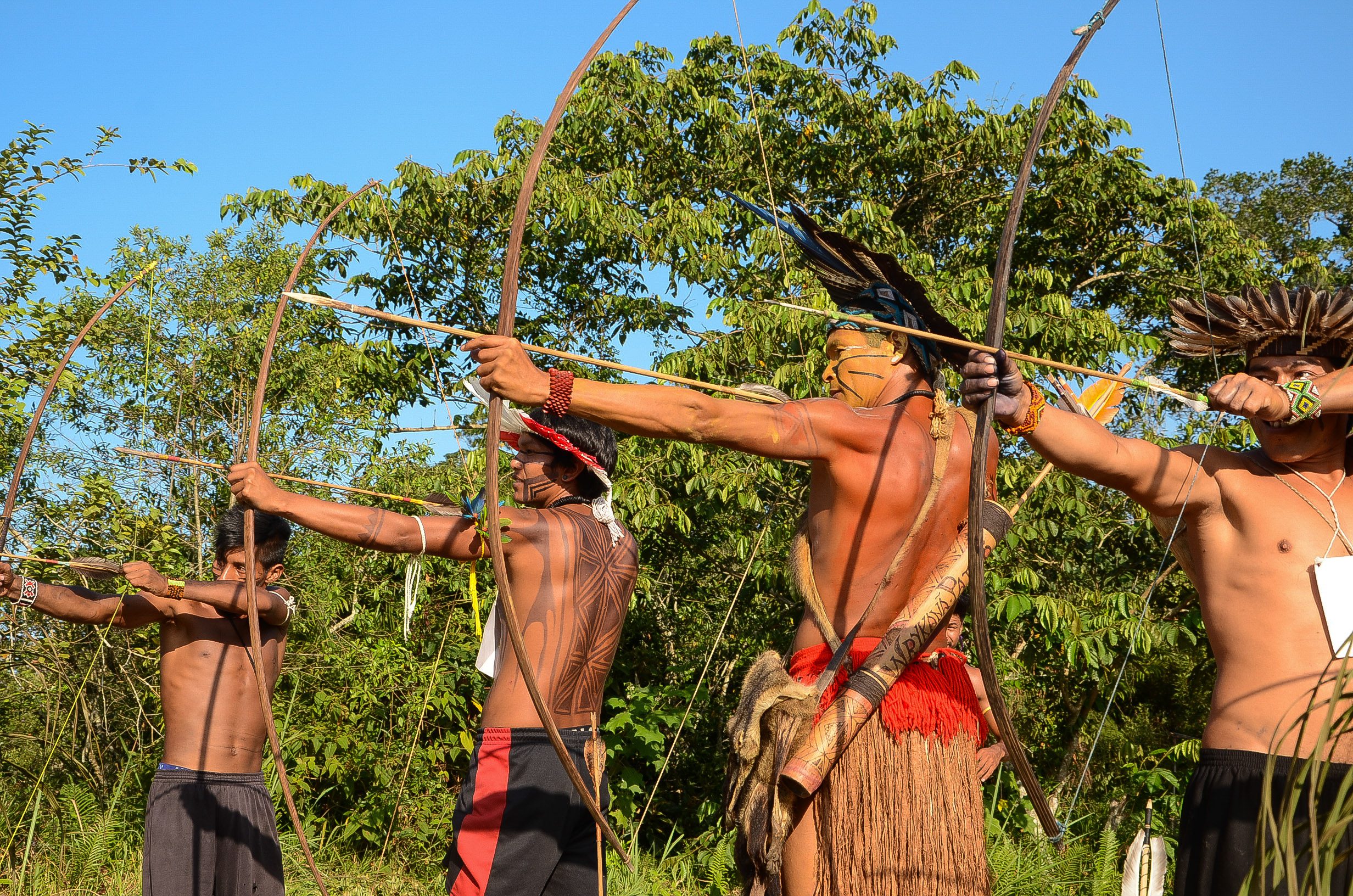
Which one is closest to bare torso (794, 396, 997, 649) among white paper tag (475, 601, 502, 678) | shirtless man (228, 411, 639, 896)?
shirtless man (228, 411, 639, 896)

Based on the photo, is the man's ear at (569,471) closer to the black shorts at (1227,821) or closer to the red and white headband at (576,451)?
the red and white headband at (576,451)

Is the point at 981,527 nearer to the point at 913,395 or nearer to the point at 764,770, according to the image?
the point at 913,395

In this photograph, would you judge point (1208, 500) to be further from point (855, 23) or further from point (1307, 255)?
point (1307, 255)

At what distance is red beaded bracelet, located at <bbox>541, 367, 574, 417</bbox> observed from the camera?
7.95 feet

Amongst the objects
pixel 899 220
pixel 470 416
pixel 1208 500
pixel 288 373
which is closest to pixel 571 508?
pixel 1208 500

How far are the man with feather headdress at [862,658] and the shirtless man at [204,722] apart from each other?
2.15 metres

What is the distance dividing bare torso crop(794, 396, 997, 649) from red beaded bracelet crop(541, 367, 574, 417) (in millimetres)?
793

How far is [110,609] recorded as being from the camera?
4465 millimetres

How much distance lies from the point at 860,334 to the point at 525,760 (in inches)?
62.2

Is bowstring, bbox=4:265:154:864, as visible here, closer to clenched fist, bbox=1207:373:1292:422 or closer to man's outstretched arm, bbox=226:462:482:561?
man's outstretched arm, bbox=226:462:482:561

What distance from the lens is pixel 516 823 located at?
334cm

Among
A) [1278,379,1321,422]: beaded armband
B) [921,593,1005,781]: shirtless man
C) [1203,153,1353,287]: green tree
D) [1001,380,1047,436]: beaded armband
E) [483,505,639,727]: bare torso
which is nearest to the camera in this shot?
[1001,380,1047,436]: beaded armband

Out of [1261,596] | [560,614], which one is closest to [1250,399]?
[1261,596]

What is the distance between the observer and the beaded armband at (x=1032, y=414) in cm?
253
